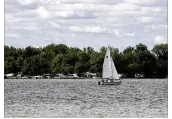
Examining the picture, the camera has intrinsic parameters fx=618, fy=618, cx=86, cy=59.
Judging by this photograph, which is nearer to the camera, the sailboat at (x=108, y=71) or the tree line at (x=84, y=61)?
the sailboat at (x=108, y=71)

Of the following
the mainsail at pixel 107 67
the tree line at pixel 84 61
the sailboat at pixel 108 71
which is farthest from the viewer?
the tree line at pixel 84 61

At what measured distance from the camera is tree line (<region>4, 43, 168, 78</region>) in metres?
152

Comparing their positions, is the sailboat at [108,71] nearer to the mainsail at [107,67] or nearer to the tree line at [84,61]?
the mainsail at [107,67]

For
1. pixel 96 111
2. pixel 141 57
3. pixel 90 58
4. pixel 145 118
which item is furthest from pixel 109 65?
pixel 90 58

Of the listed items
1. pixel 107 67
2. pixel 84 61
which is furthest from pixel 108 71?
pixel 84 61

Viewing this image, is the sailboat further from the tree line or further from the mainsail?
the tree line

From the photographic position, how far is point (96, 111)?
37719mm

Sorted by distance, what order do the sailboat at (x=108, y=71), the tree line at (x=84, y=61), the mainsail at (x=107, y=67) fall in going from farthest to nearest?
the tree line at (x=84, y=61) < the sailboat at (x=108, y=71) < the mainsail at (x=107, y=67)

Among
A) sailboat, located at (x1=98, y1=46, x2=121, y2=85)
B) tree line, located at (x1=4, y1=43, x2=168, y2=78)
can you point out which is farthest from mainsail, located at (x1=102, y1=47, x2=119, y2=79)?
tree line, located at (x1=4, y1=43, x2=168, y2=78)

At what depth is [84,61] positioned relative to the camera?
535ft

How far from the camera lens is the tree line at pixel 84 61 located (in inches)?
5984

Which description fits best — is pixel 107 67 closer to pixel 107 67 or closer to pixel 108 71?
pixel 107 67

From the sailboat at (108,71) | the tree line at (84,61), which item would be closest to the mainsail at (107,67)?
the sailboat at (108,71)

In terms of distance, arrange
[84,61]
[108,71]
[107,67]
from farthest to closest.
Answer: [84,61] → [108,71] → [107,67]
